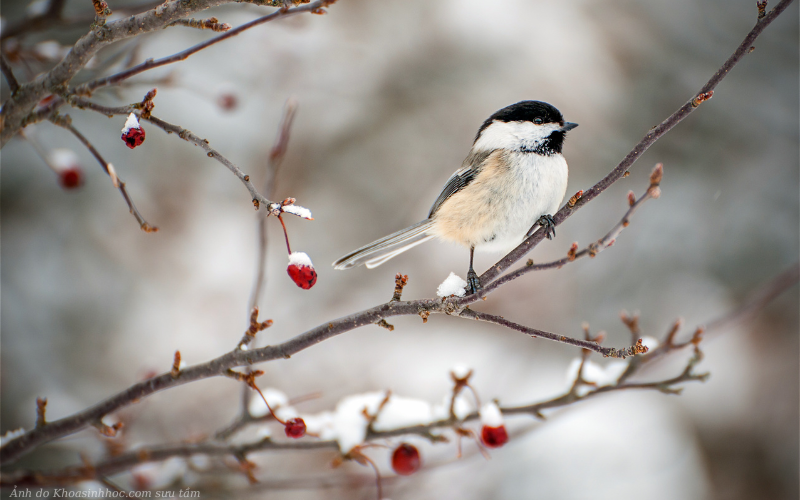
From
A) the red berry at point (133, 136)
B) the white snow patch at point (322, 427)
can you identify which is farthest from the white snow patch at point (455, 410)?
the red berry at point (133, 136)

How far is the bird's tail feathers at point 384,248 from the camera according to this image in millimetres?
1574

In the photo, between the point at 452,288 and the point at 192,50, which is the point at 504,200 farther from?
the point at 192,50

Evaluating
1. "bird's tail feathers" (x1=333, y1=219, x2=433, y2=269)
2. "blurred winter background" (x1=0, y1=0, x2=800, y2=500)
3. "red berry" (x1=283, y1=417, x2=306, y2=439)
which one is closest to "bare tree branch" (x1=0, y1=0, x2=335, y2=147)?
"bird's tail feathers" (x1=333, y1=219, x2=433, y2=269)

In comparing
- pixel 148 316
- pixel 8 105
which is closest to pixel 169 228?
pixel 148 316

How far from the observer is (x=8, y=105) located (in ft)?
3.48

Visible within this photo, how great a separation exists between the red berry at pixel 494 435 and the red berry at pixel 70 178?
162 cm

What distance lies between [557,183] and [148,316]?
2984 millimetres

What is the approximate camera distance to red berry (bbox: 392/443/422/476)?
4.55 ft

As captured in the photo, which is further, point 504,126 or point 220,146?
point 220,146

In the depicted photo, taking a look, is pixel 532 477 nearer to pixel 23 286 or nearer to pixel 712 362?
pixel 712 362

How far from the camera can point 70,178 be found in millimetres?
1694

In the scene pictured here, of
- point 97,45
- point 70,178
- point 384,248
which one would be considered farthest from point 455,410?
point 70,178

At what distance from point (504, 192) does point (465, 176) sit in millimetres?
258

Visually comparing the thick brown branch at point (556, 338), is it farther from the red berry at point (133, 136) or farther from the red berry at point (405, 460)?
the red berry at point (133, 136)
